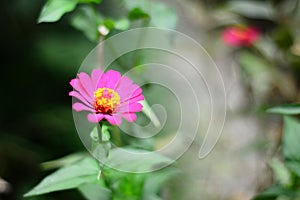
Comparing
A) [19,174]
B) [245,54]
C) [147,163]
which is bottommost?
[19,174]

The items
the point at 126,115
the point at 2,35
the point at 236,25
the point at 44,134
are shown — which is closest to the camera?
the point at 126,115

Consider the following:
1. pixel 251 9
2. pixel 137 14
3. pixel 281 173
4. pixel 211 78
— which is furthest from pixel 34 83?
pixel 281 173

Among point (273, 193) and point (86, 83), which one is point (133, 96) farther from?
point (273, 193)

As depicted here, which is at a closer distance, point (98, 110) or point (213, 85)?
point (98, 110)

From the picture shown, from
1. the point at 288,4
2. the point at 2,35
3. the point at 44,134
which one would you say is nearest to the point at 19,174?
the point at 44,134

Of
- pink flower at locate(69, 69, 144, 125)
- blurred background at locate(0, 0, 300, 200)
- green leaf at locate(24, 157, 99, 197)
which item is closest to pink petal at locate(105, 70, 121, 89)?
pink flower at locate(69, 69, 144, 125)

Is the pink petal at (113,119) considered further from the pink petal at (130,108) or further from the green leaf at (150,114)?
the green leaf at (150,114)

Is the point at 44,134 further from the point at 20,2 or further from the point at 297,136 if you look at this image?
the point at 297,136
